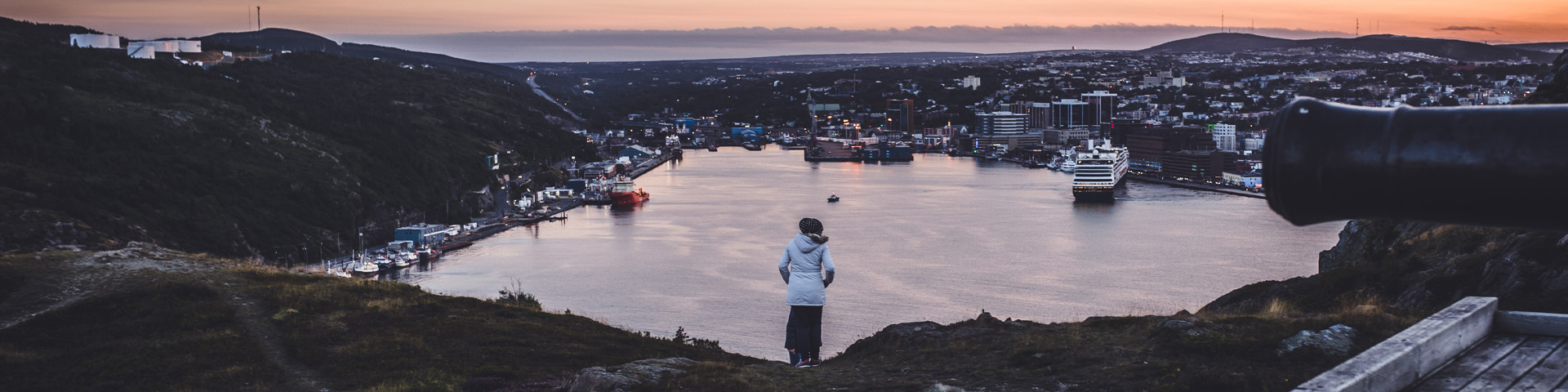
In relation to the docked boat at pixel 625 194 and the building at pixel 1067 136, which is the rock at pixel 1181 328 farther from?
the building at pixel 1067 136

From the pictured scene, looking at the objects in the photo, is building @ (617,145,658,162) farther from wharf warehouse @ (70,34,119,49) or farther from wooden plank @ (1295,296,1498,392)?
wooden plank @ (1295,296,1498,392)

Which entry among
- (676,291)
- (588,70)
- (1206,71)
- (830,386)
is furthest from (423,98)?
(588,70)

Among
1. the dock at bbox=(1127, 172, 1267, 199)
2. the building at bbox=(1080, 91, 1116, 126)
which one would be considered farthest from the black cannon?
the building at bbox=(1080, 91, 1116, 126)

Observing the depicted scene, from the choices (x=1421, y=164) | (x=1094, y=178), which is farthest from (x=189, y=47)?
(x=1421, y=164)

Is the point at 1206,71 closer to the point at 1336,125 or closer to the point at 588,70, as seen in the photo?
the point at 588,70

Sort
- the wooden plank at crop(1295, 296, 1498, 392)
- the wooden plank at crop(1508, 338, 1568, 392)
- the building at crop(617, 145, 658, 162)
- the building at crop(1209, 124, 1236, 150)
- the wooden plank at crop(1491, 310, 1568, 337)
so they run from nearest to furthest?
the wooden plank at crop(1295, 296, 1498, 392), the wooden plank at crop(1508, 338, 1568, 392), the wooden plank at crop(1491, 310, 1568, 337), the building at crop(1209, 124, 1236, 150), the building at crop(617, 145, 658, 162)

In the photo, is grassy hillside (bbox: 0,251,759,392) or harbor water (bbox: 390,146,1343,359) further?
harbor water (bbox: 390,146,1343,359)
